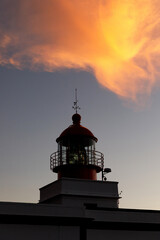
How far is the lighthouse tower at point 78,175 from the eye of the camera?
27.2 m

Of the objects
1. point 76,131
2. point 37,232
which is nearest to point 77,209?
point 37,232

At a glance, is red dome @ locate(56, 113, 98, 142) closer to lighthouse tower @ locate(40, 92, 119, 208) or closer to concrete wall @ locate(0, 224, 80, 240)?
lighthouse tower @ locate(40, 92, 119, 208)

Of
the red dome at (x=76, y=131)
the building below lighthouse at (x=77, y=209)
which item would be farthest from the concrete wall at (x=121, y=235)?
the red dome at (x=76, y=131)

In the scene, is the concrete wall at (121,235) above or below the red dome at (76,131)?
below

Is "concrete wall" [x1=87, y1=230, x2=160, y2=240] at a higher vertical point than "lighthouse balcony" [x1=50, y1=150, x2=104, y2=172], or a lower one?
lower

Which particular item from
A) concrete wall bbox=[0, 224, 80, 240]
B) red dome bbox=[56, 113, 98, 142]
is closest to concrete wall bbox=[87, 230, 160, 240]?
concrete wall bbox=[0, 224, 80, 240]

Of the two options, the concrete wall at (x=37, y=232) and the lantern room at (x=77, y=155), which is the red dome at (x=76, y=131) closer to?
the lantern room at (x=77, y=155)

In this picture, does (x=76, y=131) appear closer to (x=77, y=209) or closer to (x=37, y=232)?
(x=77, y=209)

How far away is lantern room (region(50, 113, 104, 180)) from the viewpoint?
27969mm

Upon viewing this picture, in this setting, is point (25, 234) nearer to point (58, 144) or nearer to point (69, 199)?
point (69, 199)

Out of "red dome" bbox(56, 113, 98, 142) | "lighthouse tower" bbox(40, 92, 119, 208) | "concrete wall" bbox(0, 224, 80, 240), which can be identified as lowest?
"concrete wall" bbox(0, 224, 80, 240)

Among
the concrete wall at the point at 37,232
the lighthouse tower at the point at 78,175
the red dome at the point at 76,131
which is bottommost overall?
the concrete wall at the point at 37,232

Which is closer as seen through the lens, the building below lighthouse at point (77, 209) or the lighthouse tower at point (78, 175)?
the building below lighthouse at point (77, 209)

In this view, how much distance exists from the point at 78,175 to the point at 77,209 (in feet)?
16.1
